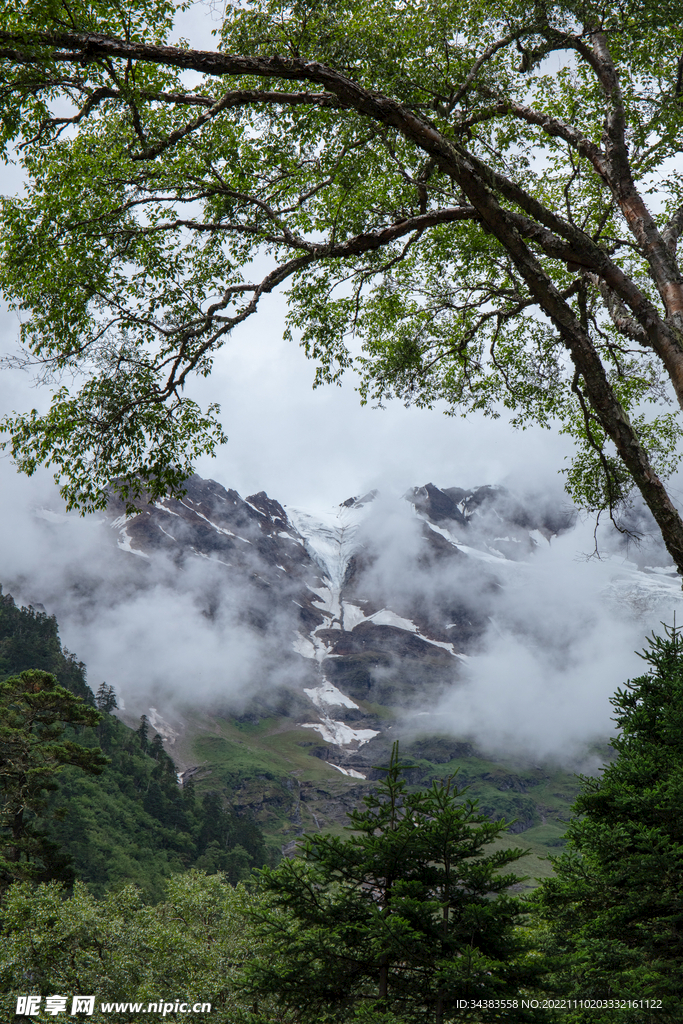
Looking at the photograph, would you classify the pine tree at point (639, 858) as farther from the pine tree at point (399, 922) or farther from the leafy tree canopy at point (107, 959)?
the leafy tree canopy at point (107, 959)

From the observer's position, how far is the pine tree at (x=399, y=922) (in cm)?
857

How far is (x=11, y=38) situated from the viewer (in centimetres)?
721

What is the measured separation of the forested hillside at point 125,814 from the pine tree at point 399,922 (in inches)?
2962

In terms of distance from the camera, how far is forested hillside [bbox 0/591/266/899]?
277 feet

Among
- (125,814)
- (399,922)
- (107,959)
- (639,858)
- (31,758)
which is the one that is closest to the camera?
(399,922)

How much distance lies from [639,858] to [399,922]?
4042mm

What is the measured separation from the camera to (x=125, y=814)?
9950 cm

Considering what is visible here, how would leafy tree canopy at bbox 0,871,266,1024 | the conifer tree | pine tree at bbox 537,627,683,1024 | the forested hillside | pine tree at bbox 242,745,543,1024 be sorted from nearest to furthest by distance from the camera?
pine tree at bbox 242,745,543,1024 → pine tree at bbox 537,627,683,1024 → leafy tree canopy at bbox 0,871,266,1024 → the conifer tree → the forested hillside

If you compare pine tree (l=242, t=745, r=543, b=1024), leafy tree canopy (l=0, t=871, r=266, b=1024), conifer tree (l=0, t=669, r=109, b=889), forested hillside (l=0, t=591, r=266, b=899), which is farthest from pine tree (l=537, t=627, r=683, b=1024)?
forested hillside (l=0, t=591, r=266, b=899)

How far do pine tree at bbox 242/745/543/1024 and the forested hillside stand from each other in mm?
75237

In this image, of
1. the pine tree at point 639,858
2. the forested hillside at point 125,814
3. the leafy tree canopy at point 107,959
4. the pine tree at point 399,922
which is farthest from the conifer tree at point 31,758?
the forested hillside at point 125,814

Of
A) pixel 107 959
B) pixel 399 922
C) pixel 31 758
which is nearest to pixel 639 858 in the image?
pixel 399 922

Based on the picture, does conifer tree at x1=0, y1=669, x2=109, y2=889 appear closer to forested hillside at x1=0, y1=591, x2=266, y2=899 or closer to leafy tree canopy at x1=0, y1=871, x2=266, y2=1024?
leafy tree canopy at x1=0, y1=871, x2=266, y2=1024

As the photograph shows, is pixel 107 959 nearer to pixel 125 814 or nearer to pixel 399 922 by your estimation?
pixel 399 922
